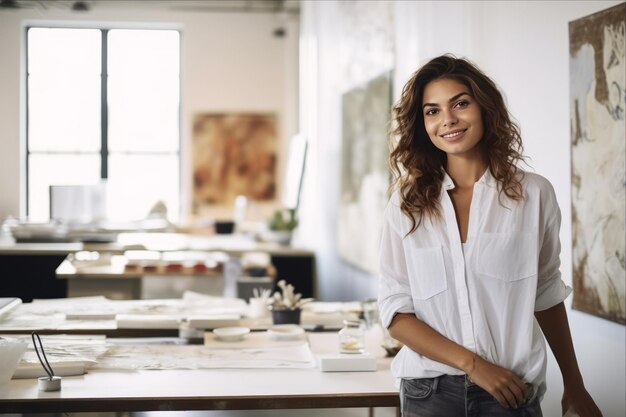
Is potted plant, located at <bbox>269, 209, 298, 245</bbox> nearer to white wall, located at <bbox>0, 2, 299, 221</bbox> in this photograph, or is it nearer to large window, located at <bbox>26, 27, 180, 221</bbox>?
white wall, located at <bbox>0, 2, 299, 221</bbox>

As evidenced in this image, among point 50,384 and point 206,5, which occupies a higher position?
point 206,5

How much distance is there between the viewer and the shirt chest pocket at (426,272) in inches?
76.4

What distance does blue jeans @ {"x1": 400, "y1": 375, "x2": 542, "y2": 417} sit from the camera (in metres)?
1.89

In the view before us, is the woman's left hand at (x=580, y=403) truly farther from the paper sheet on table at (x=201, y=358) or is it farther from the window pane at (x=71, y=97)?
the window pane at (x=71, y=97)

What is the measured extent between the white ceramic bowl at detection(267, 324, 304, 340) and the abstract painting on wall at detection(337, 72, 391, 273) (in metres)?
1.79

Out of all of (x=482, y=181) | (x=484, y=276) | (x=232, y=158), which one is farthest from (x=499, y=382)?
(x=232, y=158)

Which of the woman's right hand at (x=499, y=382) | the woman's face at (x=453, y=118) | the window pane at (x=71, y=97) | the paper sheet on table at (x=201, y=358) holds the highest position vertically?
the window pane at (x=71, y=97)

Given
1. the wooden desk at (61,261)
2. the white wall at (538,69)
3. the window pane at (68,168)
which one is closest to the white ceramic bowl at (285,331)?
the white wall at (538,69)

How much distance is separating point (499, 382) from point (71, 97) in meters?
10.1

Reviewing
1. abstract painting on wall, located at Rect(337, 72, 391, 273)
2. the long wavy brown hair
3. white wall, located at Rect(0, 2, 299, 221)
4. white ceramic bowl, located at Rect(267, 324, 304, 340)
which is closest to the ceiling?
white wall, located at Rect(0, 2, 299, 221)

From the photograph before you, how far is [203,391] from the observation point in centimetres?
252

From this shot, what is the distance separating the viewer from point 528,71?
3449 millimetres

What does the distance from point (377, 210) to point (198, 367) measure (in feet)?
9.45

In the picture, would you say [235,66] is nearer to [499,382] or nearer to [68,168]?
[68,168]
